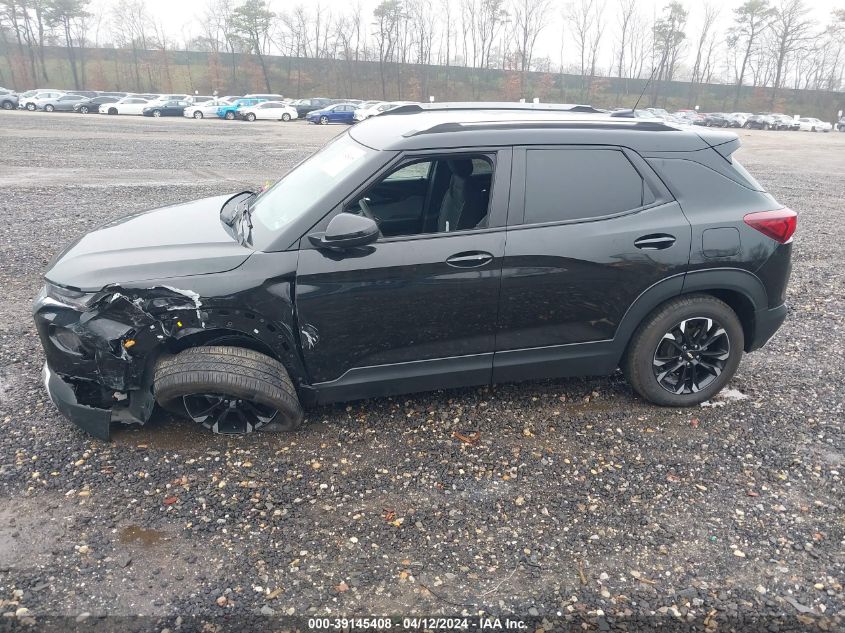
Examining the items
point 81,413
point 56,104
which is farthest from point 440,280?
point 56,104

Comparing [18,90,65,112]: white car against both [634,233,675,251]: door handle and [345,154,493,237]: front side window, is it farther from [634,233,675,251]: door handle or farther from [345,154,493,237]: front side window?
[634,233,675,251]: door handle

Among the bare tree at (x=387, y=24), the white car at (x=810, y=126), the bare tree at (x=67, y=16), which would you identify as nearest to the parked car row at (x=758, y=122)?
the white car at (x=810, y=126)

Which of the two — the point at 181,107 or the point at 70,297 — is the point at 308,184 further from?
the point at 181,107

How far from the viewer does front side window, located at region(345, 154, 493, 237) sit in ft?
12.0

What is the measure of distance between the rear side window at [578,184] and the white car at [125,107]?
4179 cm

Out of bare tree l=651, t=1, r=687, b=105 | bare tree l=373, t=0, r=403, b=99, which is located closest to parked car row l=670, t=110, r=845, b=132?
bare tree l=651, t=1, r=687, b=105

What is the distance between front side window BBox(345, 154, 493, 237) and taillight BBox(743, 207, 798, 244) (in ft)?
5.66

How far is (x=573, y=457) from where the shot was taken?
358cm

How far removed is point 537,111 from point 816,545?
10.3 feet

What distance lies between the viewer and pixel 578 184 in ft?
12.2

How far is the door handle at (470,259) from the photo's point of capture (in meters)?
3.49

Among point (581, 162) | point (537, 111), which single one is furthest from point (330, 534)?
point (537, 111)

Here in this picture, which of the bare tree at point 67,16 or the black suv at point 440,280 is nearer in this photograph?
the black suv at point 440,280

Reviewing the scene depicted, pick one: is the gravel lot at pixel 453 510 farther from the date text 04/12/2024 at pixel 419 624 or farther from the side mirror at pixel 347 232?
the side mirror at pixel 347 232
